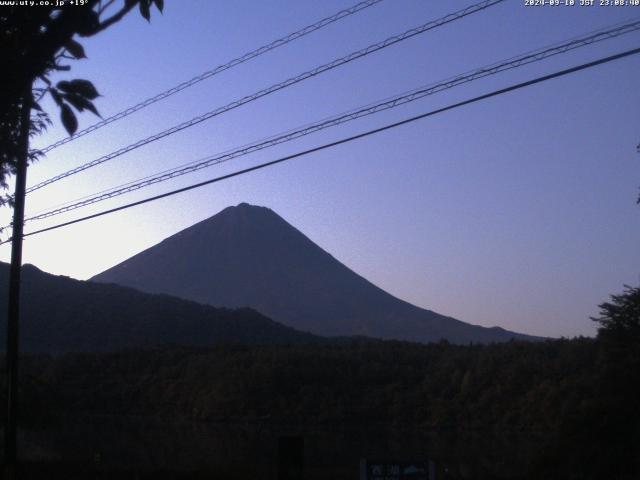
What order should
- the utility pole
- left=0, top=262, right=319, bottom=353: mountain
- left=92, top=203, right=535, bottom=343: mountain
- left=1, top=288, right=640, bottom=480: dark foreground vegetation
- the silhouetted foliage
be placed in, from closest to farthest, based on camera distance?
1. the silhouetted foliage
2. the utility pole
3. left=1, top=288, right=640, bottom=480: dark foreground vegetation
4. left=0, top=262, right=319, bottom=353: mountain
5. left=92, top=203, right=535, bottom=343: mountain

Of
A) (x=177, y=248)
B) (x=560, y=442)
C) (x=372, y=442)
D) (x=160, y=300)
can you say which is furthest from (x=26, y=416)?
(x=177, y=248)

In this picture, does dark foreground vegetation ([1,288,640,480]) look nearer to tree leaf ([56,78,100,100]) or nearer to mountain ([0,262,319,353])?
tree leaf ([56,78,100,100])

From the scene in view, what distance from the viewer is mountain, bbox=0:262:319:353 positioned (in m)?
78.1

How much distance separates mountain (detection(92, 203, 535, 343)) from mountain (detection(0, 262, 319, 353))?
41.2 metres

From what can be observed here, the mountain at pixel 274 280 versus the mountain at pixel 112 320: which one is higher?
the mountain at pixel 274 280

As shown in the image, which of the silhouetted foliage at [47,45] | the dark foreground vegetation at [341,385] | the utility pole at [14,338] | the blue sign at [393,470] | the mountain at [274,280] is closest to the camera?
the silhouetted foliage at [47,45]

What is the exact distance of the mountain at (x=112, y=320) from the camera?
78.1 metres

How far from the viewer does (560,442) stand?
24.2 meters

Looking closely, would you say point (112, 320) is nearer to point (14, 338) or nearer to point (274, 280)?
point (14, 338)

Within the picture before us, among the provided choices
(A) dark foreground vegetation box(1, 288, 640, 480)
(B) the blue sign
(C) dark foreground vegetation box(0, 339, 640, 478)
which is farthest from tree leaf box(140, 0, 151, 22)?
(C) dark foreground vegetation box(0, 339, 640, 478)

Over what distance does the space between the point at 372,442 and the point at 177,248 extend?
140 metres

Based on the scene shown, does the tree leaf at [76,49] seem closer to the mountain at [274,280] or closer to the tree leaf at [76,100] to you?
the tree leaf at [76,100]

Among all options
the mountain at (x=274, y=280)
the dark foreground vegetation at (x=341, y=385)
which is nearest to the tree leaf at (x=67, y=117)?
the dark foreground vegetation at (x=341, y=385)

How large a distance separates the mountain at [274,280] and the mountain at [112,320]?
4119 cm
